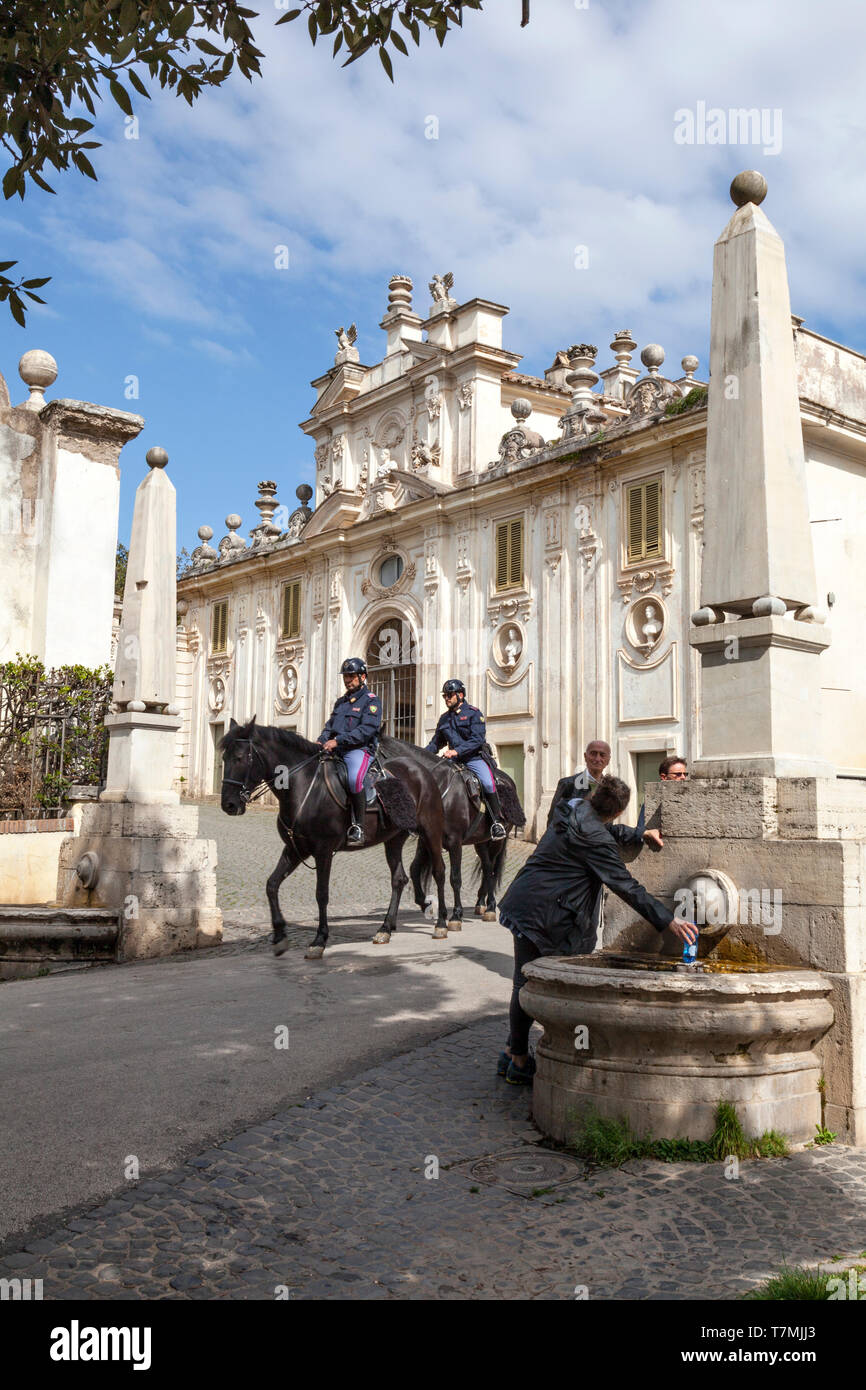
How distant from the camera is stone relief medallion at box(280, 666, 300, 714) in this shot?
31703mm

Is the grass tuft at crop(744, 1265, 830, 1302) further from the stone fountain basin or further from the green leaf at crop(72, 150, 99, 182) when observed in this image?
the green leaf at crop(72, 150, 99, 182)

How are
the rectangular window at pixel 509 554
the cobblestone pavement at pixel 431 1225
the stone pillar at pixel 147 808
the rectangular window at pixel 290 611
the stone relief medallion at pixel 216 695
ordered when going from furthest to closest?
the stone relief medallion at pixel 216 695 < the rectangular window at pixel 290 611 < the rectangular window at pixel 509 554 < the stone pillar at pixel 147 808 < the cobblestone pavement at pixel 431 1225

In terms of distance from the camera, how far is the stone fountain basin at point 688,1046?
455 cm

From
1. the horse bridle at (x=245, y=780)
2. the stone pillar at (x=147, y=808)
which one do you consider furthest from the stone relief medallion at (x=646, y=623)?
the horse bridle at (x=245, y=780)

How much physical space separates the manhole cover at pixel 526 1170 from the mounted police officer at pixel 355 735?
532 cm

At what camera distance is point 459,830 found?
37.8 ft

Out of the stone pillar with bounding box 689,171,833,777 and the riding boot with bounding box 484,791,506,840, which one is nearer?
the stone pillar with bounding box 689,171,833,777

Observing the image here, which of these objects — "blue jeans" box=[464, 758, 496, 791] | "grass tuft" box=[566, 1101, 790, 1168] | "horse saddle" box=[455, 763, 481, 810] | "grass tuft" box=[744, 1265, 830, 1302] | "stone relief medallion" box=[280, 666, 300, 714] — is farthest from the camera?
"stone relief medallion" box=[280, 666, 300, 714]

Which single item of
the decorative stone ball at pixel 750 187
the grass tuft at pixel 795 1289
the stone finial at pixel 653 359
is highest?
the stone finial at pixel 653 359

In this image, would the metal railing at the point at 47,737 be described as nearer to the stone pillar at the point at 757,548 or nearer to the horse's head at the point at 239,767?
the horse's head at the point at 239,767

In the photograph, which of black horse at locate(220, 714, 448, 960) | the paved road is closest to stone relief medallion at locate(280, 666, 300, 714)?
the paved road

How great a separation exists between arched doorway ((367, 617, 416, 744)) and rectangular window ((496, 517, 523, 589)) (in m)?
3.33

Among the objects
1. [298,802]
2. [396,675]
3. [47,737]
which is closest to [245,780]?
[298,802]
